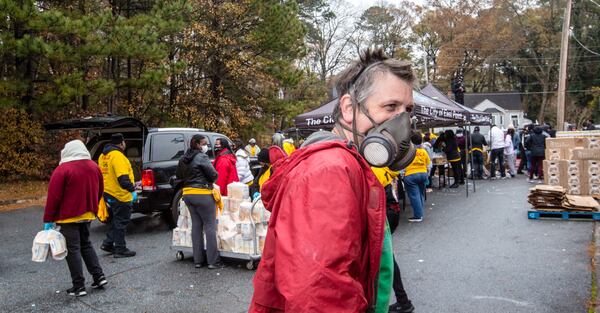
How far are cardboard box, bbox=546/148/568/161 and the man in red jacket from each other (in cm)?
1114

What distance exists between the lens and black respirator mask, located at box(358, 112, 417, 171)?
65.6 inches

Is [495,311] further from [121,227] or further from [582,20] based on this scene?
[582,20]

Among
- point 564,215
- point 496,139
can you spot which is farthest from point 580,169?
point 496,139

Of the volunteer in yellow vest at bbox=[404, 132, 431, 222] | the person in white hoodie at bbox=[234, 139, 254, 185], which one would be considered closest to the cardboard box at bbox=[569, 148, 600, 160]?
the volunteer in yellow vest at bbox=[404, 132, 431, 222]

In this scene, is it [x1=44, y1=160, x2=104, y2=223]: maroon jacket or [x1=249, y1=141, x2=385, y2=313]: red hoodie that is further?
[x1=44, y1=160, x2=104, y2=223]: maroon jacket

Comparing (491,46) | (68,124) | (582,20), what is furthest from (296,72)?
(582,20)

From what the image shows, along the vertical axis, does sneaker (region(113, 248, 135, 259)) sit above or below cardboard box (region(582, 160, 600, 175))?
below

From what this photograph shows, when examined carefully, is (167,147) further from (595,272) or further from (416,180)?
(595,272)

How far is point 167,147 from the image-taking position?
31.7 feet

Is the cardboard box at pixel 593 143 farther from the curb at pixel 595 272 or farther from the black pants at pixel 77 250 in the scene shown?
the black pants at pixel 77 250

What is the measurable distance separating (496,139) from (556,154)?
5.39 meters

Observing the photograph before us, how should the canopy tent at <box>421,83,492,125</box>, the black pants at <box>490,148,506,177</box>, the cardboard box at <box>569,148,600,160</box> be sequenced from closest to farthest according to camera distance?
the cardboard box at <box>569,148,600,160</box> < the canopy tent at <box>421,83,492,125</box> < the black pants at <box>490,148,506,177</box>

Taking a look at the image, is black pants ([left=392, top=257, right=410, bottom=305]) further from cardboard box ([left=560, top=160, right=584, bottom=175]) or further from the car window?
cardboard box ([left=560, top=160, right=584, bottom=175])

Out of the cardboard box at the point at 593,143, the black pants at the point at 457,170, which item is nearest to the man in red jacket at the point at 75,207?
the cardboard box at the point at 593,143
